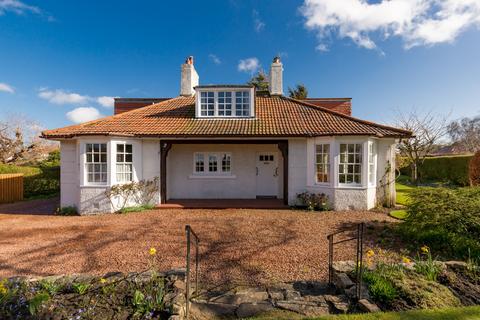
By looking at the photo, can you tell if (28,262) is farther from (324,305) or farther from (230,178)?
(230,178)

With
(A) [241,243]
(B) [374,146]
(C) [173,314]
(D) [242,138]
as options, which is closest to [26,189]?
(D) [242,138]

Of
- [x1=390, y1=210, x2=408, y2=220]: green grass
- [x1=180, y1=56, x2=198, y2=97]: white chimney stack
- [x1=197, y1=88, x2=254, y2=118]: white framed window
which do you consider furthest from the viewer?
[x1=180, y1=56, x2=198, y2=97]: white chimney stack

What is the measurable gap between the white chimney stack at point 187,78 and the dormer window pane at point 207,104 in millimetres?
2853

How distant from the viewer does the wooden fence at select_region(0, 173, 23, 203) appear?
13.2 m

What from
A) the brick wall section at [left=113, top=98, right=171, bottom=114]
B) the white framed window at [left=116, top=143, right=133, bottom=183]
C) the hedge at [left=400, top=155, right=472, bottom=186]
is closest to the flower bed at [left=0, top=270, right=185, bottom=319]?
the white framed window at [left=116, top=143, right=133, bottom=183]

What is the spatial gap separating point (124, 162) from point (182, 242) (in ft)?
19.4

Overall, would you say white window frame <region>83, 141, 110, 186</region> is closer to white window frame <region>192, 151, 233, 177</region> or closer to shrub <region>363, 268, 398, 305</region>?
white window frame <region>192, 151, 233, 177</region>

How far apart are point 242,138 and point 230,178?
2.72 metres

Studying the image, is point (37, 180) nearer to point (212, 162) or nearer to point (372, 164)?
point (212, 162)

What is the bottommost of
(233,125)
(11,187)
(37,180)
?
(11,187)

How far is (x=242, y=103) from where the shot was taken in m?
13.1

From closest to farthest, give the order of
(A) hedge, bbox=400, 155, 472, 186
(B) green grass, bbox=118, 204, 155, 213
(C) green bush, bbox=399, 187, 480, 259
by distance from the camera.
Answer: (C) green bush, bbox=399, 187, 480, 259 → (B) green grass, bbox=118, 204, 155, 213 → (A) hedge, bbox=400, 155, 472, 186

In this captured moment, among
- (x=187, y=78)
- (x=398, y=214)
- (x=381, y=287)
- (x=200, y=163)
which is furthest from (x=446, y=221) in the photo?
(x=187, y=78)

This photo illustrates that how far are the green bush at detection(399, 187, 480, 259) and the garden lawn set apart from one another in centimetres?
120
